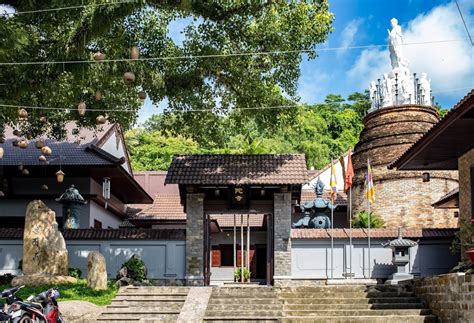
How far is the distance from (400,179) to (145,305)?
14728mm

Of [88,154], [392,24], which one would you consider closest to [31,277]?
[88,154]

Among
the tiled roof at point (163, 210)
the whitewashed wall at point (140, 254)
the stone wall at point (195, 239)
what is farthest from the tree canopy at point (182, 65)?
the tiled roof at point (163, 210)

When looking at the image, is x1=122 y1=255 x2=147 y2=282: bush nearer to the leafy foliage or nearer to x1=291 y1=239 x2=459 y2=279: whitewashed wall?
x1=291 y1=239 x2=459 y2=279: whitewashed wall

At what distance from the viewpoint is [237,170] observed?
20.0 meters

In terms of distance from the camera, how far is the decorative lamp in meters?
20.5

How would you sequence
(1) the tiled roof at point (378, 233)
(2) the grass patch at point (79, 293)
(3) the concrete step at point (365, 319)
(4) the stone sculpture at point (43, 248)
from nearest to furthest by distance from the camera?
1. (3) the concrete step at point (365, 319)
2. (2) the grass patch at point (79, 293)
3. (4) the stone sculpture at point (43, 248)
4. (1) the tiled roof at point (378, 233)

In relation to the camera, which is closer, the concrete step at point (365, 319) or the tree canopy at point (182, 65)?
the concrete step at point (365, 319)

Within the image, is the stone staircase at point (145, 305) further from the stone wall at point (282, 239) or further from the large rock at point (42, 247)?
the stone wall at point (282, 239)

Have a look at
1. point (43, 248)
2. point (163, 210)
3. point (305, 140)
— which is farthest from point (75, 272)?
point (305, 140)

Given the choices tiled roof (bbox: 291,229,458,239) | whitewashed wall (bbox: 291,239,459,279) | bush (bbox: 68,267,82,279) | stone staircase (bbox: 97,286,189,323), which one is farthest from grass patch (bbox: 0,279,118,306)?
tiled roof (bbox: 291,229,458,239)

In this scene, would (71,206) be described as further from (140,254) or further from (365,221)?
(365,221)

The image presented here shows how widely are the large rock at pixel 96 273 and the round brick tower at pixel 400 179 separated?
13.4 metres

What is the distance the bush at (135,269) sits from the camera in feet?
59.1

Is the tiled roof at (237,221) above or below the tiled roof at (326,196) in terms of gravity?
below
